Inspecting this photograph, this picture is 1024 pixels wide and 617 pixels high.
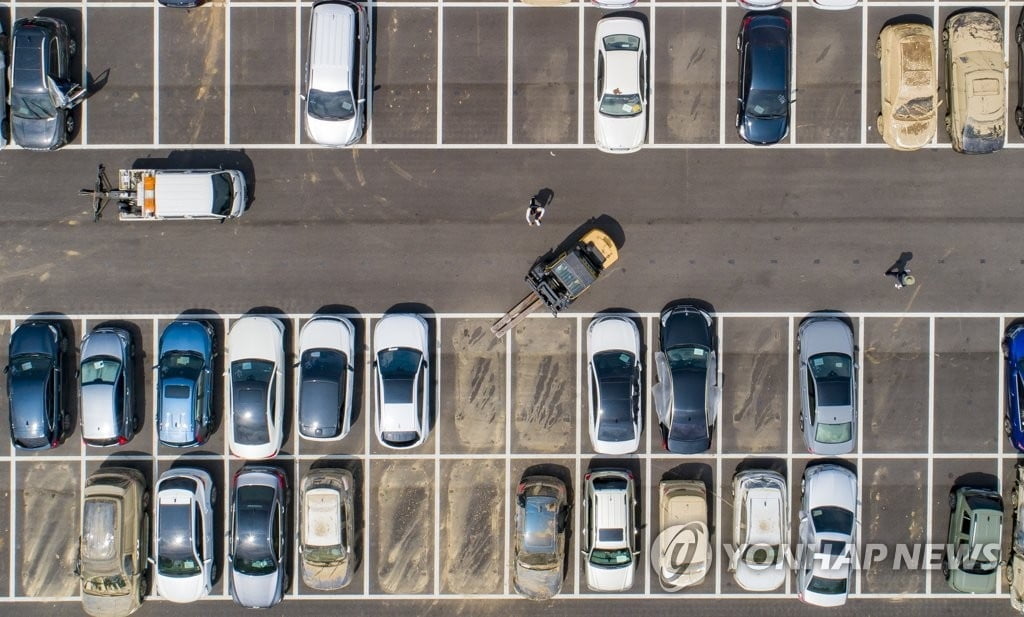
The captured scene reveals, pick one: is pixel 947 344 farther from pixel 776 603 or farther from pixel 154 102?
pixel 154 102

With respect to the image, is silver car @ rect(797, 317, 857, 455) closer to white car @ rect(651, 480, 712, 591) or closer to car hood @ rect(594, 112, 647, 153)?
white car @ rect(651, 480, 712, 591)

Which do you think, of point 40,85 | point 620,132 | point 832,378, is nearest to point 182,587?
point 40,85

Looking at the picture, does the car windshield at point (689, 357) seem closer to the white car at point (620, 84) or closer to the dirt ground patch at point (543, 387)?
the dirt ground patch at point (543, 387)

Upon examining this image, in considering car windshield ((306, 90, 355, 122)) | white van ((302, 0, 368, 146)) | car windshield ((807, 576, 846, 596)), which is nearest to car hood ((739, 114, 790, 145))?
white van ((302, 0, 368, 146))

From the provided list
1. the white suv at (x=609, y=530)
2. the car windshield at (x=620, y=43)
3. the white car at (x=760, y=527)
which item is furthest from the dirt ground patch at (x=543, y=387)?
the car windshield at (x=620, y=43)

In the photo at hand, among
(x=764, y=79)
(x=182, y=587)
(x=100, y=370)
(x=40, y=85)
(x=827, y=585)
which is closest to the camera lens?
(x=40, y=85)

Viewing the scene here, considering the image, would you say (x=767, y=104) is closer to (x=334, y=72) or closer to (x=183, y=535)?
(x=334, y=72)
